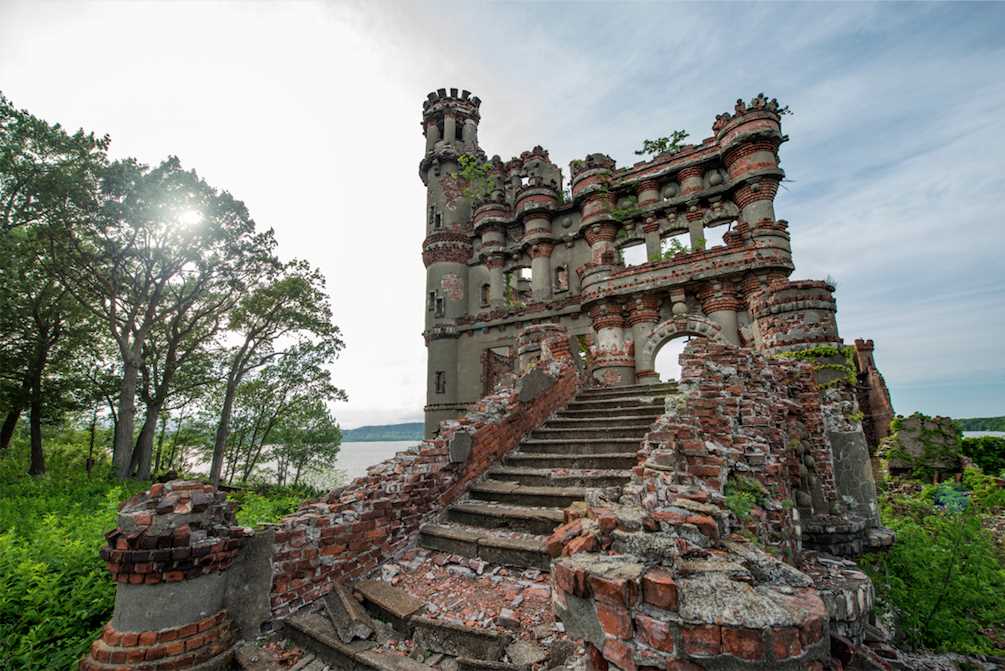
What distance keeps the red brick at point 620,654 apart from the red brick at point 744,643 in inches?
16.5

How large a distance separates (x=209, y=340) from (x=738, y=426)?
23.5m

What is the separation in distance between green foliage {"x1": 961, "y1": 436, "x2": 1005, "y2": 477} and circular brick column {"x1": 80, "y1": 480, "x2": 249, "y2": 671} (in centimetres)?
1611

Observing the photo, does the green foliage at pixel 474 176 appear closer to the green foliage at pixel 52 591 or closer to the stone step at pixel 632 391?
the stone step at pixel 632 391

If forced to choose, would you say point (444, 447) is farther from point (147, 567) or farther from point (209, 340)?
point (209, 340)

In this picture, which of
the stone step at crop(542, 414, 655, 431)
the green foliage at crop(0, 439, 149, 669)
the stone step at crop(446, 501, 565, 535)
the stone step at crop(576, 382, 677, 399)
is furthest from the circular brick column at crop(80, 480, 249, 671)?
the stone step at crop(576, 382, 677, 399)

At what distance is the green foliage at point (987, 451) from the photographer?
10.7 m

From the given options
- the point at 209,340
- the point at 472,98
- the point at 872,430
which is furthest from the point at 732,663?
the point at 472,98

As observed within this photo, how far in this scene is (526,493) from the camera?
18.4 ft

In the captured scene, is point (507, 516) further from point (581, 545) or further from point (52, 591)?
point (52, 591)

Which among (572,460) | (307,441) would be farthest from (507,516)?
(307,441)

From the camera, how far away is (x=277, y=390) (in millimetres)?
24266

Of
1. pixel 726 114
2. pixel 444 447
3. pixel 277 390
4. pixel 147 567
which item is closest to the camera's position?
pixel 147 567

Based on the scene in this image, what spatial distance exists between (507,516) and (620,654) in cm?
333

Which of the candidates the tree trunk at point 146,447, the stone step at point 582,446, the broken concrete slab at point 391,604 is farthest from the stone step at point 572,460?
the tree trunk at point 146,447
